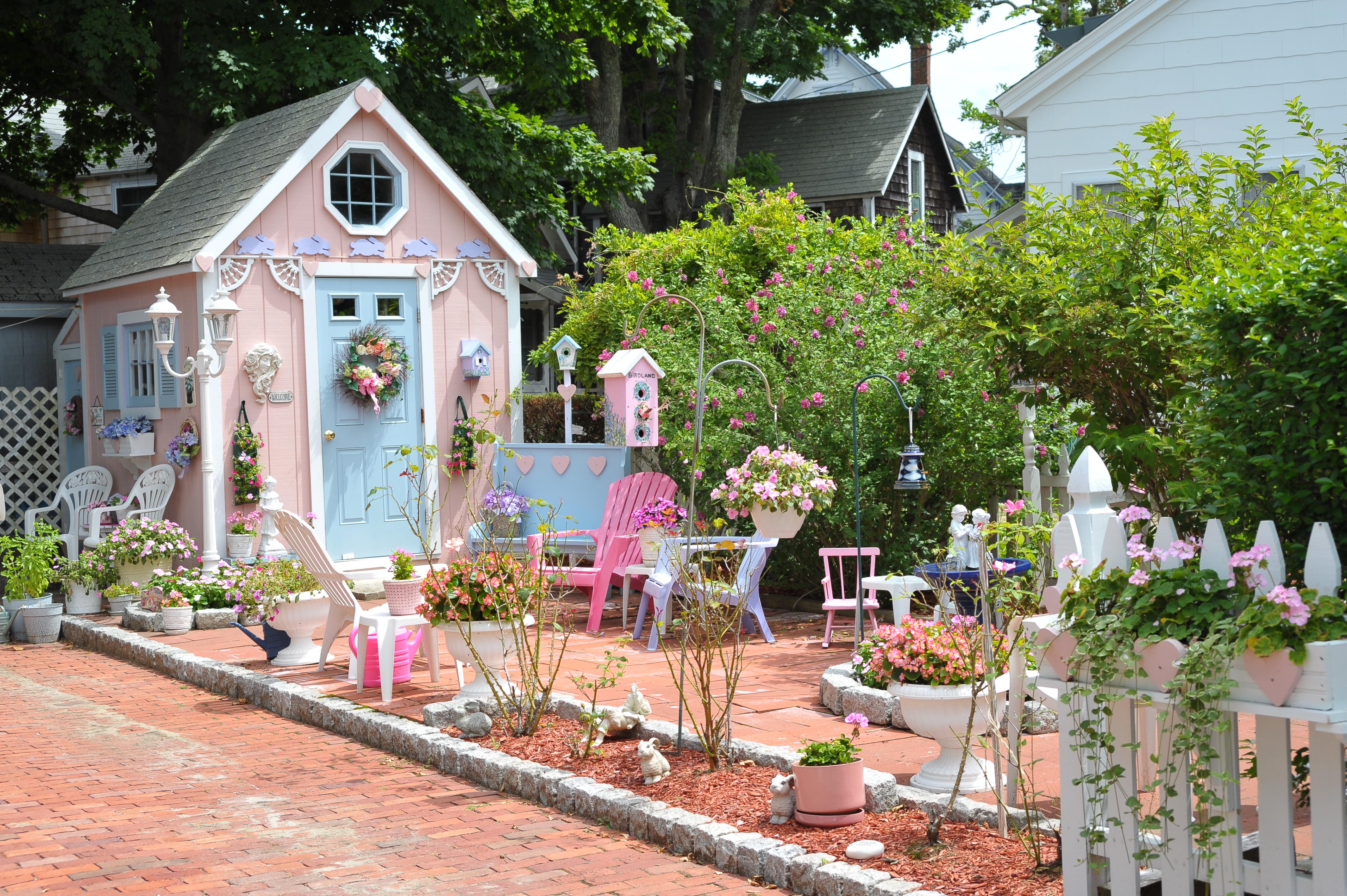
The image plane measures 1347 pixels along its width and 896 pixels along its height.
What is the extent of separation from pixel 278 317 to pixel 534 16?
7.06m

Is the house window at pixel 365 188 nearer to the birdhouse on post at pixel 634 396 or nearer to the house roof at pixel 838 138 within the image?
the birdhouse on post at pixel 634 396

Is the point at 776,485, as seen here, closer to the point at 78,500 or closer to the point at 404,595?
the point at 404,595

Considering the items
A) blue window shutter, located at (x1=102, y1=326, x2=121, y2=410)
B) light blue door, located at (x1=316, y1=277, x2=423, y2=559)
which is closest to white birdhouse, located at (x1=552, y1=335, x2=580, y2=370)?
light blue door, located at (x1=316, y1=277, x2=423, y2=559)

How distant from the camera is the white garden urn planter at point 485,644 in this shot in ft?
22.3

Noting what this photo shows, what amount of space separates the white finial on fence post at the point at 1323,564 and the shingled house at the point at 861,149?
2045 cm

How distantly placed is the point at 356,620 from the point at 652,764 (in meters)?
3.09

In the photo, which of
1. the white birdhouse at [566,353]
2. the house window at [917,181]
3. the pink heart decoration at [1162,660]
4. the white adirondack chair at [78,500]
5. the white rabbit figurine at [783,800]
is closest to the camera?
the pink heart decoration at [1162,660]

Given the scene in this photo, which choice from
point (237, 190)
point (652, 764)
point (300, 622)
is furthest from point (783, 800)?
point (237, 190)

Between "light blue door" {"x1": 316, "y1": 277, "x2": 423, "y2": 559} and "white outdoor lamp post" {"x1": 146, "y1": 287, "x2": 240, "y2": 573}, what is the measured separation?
966mm

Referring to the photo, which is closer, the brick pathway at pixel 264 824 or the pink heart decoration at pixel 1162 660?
the pink heart decoration at pixel 1162 660

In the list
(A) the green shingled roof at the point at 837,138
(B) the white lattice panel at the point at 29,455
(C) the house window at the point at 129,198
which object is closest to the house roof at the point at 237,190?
(B) the white lattice panel at the point at 29,455

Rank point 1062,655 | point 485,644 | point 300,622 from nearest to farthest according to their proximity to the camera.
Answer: point 1062,655 < point 485,644 < point 300,622

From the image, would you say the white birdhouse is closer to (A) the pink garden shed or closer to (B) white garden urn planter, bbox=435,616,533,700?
(A) the pink garden shed

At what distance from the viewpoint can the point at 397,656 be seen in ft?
25.4
